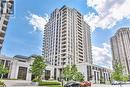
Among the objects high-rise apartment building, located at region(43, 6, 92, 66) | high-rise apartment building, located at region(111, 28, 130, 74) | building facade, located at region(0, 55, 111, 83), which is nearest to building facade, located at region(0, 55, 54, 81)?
building facade, located at region(0, 55, 111, 83)

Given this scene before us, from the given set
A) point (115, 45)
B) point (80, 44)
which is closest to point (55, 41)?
point (80, 44)

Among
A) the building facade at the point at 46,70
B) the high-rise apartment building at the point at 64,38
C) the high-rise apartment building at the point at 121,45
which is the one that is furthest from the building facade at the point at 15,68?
the high-rise apartment building at the point at 121,45

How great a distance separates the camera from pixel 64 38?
10669 centimetres

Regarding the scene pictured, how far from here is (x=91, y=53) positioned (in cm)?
13912

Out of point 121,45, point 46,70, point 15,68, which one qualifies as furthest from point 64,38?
point 121,45

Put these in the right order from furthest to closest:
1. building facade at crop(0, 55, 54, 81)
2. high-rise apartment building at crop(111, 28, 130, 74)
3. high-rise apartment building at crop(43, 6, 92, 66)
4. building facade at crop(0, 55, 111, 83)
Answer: high-rise apartment building at crop(111, 28, 130, 74) < high-rise apartment building at crop(43, 6, 92, 66) < building facade at crop(0, 55, 111, 83) < building facade at crop(0, 55, 54, 81)

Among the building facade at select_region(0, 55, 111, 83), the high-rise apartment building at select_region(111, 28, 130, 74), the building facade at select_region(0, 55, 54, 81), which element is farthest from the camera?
the high-rise apartment building at select_region(111, 28, 130, 74)

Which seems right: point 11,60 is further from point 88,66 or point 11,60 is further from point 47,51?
point 47,51

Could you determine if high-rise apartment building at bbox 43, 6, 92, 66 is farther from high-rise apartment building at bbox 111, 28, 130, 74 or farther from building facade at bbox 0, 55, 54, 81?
high-rise apartment building at bbox 111, 28, 130, 74

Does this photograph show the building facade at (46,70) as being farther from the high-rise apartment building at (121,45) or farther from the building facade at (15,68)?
the high-rise apartment building at (121,45)

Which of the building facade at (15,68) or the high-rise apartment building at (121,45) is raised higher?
the high-rise apartment building at (121,45)

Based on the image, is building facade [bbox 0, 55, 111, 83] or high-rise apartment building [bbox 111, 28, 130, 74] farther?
high-rise apartment building [bbox 111, 28, 130, 74]

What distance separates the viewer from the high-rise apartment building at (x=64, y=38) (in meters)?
103

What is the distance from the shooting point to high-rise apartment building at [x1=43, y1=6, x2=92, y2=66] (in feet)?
337
